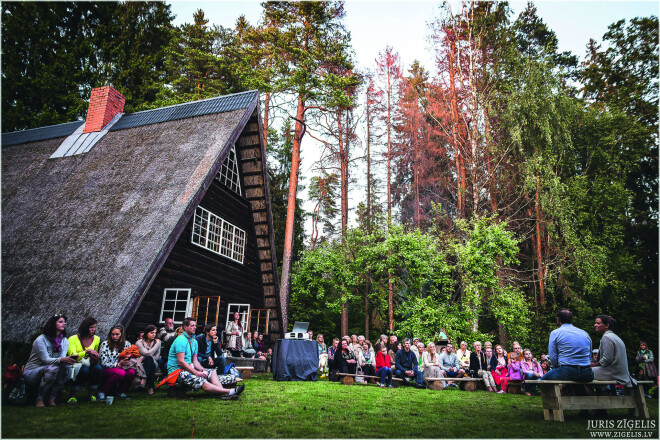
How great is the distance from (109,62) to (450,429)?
82.0 ft

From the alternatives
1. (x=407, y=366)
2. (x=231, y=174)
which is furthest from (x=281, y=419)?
(x=231, y=174)

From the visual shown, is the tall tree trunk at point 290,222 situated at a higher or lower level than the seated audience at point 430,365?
higher

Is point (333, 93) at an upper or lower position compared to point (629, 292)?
upper

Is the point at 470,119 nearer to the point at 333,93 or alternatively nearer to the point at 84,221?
the point at 333,93

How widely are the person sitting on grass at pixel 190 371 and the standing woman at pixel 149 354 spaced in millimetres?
627

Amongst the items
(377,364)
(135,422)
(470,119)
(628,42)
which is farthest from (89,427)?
(628,42)

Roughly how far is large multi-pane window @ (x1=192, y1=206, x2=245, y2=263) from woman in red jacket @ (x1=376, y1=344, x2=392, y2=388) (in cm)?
576

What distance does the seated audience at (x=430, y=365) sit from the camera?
33.4ft

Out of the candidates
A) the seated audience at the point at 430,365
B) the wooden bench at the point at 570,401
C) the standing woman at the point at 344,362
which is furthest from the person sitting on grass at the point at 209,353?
the seated audience at the point at 430,365

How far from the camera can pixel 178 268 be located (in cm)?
1067

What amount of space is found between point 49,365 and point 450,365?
9.14m

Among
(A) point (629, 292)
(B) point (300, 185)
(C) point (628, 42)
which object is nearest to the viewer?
(A) point (629, 292)

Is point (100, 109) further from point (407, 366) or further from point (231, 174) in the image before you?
point (407, 366)

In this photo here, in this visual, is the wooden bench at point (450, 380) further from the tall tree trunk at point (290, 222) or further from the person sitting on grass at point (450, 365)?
the tall tree trunk at point (290, 222)
